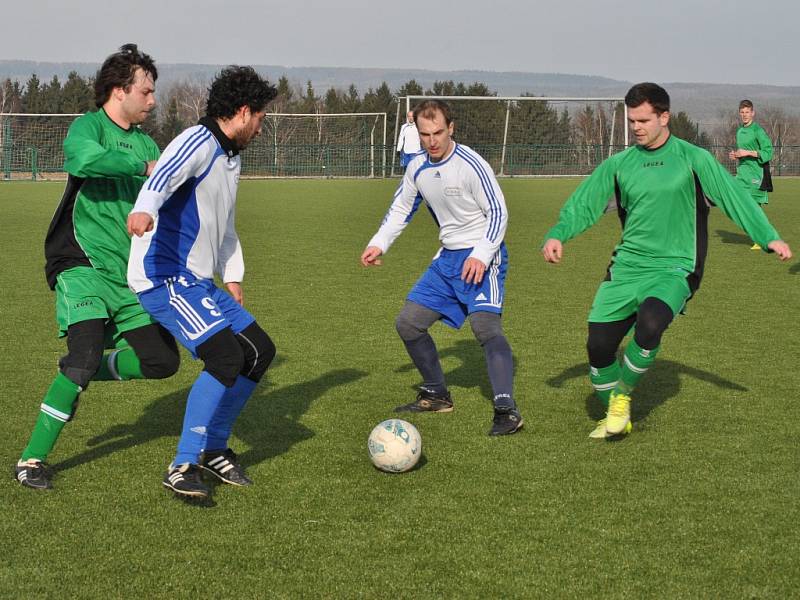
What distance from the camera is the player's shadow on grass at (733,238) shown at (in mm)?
16922

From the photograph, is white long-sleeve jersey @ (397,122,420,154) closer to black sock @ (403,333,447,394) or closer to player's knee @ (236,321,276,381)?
black sock @ (403,333,447,394)

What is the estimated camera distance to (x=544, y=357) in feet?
26.6

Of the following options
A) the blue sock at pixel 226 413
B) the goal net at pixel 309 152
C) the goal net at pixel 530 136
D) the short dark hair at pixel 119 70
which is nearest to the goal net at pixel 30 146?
the goal net at pixel 309 152

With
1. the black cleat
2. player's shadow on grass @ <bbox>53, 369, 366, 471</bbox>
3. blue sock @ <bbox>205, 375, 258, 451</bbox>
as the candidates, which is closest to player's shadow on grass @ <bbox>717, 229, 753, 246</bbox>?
player's shadow on grass @ <bbox>53, 369, 366, 471</bbox>

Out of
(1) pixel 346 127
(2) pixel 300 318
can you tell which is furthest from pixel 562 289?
(1) pixel 346 127

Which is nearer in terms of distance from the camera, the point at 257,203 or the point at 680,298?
the point at 680,298

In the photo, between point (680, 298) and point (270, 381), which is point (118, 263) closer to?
point (270, 381)

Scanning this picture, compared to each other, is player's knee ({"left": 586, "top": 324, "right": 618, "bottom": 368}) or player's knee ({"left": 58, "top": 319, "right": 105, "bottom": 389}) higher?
player's knee ({"left": 58, "top": 319, "right": 105, "bottom": 389})

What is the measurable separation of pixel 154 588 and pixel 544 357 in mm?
4695

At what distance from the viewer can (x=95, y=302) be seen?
200 inches

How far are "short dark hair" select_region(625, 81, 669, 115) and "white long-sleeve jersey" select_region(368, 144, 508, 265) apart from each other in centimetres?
88

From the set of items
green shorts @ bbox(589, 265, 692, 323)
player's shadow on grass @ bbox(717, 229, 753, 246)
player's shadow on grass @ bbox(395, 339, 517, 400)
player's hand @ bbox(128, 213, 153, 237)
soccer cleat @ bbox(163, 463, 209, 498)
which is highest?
player's hand @ bbox(128, 213, 153, 237)

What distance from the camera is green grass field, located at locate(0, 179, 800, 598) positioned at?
3.99m

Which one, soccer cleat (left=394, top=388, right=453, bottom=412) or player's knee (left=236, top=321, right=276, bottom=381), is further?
soccer cleat (left=394, top=388, right=453, bottom=412)
